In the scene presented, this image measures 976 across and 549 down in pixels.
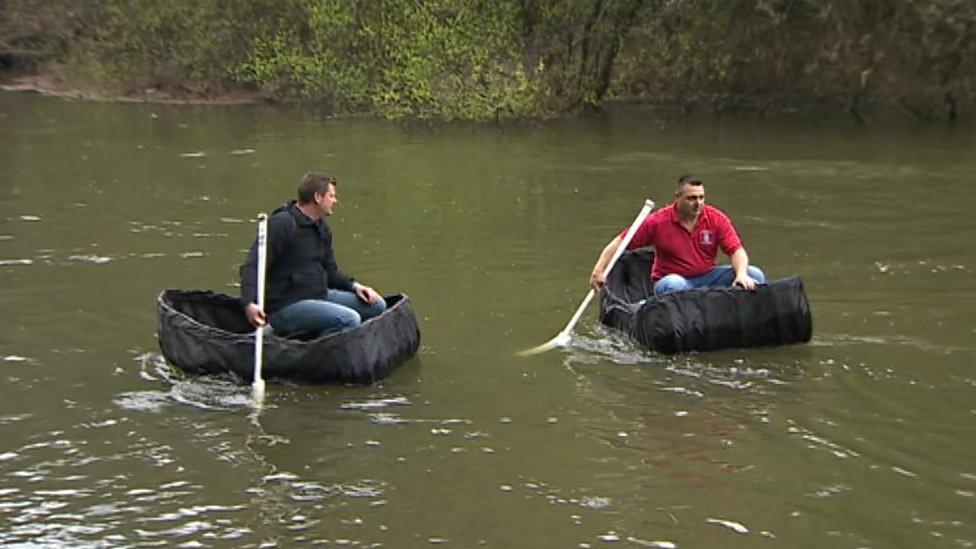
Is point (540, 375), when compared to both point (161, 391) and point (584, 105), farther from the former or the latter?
point (584, 105)

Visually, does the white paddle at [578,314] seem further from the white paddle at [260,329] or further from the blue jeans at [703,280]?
the white paddle at [260,329]

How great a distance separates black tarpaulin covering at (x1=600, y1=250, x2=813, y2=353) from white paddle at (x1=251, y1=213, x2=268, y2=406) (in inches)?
97.6

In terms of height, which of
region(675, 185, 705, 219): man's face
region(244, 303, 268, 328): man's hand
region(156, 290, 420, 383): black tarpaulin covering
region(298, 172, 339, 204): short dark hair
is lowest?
region(156, 290, 420, 383): black tarpaulin covering

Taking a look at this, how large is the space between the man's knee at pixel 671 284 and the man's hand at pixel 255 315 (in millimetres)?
2725

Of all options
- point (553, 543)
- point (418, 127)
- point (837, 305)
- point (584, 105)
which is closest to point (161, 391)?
point (553, 543)

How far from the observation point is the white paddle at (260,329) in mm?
8172

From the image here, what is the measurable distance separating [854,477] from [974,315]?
3.98m

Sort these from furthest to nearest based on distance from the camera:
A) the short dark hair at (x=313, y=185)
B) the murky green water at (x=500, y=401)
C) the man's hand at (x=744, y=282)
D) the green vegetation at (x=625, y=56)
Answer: the green vegetation at (x=625, y=56)
the man's hand at (x=744, y=282)
the short dark hair at (x=313, y=185)
the murky green water at (x=500, y=401)

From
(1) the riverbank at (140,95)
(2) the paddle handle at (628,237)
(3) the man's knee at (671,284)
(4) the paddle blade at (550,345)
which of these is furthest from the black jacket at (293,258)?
(1) the riverbank at (140,95)

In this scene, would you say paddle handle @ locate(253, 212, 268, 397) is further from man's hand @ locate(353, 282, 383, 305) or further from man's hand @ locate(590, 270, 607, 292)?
man's hand @ locate(590, 270, 607, 292)

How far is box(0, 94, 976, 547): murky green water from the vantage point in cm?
640

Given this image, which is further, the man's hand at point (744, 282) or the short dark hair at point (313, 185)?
the man's hand at point (744, 282)

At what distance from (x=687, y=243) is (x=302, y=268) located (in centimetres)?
271

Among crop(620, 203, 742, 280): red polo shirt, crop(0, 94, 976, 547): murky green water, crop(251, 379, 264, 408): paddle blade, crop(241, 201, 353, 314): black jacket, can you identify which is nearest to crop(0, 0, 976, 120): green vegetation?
crop(0, 94, 976, 547): murky green water
